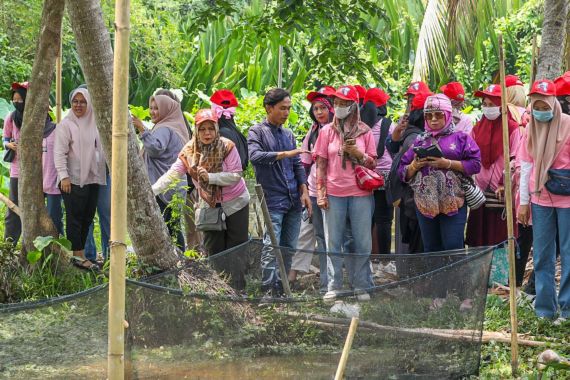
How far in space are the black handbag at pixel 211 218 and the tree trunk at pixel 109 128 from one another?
701mm

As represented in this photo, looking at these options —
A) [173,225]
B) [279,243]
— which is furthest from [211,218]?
[279,243]

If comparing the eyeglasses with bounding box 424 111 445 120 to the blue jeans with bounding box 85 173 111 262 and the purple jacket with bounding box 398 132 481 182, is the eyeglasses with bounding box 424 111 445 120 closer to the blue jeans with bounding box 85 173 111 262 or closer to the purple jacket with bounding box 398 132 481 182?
the purple jacket with bounding box 398 132 481 182

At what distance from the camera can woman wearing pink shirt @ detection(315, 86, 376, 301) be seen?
25.7 feet

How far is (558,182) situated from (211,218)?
256 centimetres

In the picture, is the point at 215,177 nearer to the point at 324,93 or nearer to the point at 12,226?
the point at 324,93

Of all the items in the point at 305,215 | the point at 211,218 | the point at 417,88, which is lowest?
the point at 305,215

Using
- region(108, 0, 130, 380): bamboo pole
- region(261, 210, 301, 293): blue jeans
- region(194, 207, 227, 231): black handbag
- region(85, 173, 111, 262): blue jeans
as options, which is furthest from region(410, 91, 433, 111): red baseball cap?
region(108, 0, 130, 380): bamboo pole

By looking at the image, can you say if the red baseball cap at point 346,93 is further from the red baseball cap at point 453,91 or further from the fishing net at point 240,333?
the fishing net at point 240,333

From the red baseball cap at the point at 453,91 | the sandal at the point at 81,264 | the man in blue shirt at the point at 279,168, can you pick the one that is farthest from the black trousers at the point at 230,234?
the red baseball cap at the point at 453,91

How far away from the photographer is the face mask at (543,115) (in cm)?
722

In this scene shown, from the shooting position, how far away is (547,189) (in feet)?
24.0

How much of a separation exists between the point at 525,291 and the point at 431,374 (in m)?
3.00

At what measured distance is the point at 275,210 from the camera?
332 inches

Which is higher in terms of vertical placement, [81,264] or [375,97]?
[375,97]
